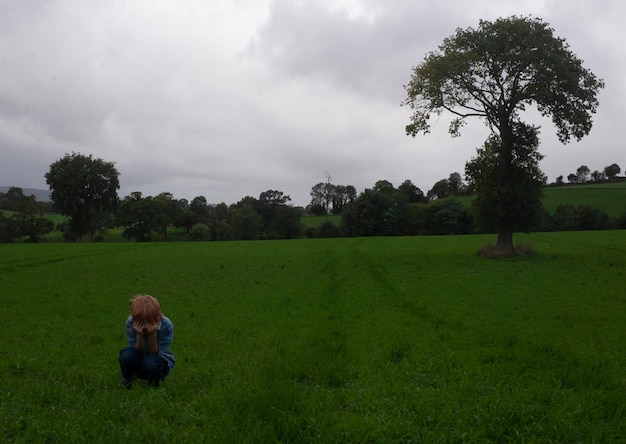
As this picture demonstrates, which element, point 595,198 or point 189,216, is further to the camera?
point 189,216

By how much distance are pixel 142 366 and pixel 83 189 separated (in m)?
84.0

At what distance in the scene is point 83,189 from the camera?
79.9m

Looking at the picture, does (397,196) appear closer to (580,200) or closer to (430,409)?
(580,200)

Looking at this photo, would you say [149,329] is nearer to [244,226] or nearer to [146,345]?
[146,345]

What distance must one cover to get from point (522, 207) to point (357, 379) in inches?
1158

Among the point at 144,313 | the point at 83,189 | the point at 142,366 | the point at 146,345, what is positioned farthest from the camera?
the point at 83,189

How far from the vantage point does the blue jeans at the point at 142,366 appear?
272 inches

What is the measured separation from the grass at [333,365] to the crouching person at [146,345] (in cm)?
28

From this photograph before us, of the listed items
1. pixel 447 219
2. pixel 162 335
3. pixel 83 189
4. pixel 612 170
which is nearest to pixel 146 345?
pixel 162 335

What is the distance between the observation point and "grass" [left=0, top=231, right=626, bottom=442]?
561 centimetres

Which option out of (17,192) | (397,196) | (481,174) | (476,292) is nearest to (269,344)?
(476,292)

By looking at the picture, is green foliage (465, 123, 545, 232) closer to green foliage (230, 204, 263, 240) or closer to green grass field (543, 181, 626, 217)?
green grass field (543, 181, 626, 217)

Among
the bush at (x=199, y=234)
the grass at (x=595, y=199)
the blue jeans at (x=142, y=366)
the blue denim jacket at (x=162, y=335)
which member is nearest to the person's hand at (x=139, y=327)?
the blue denim jacket at (x=162, y=335)

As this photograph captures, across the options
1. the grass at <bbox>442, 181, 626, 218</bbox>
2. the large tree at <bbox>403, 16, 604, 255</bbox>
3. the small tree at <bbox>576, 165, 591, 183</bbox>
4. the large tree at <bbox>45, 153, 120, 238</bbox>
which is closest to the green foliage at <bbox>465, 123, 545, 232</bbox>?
the large tree at <bbox>403, 16, 604, 255</bbox>
